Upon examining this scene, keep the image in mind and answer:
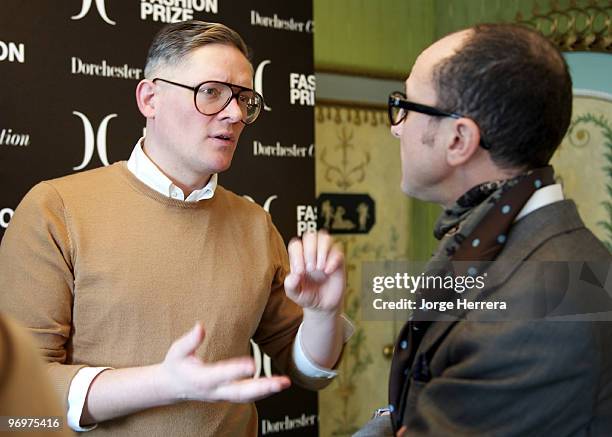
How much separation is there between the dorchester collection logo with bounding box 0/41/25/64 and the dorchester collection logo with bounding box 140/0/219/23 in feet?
1.54

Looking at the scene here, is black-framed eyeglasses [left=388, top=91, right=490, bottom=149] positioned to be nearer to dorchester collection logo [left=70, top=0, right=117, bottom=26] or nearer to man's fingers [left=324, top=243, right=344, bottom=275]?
man's fingers [left=324, top=243, right=344, bottom=275]

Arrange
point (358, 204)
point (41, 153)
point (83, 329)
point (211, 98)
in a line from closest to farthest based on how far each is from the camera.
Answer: point (83, 329) < point (211, 98) < point (41, 153) < point (358, 204)

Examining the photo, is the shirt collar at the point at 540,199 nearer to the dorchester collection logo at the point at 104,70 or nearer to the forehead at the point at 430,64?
the forehead at the point at 430,64

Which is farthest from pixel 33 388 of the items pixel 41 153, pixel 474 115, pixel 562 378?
pixel 41 153

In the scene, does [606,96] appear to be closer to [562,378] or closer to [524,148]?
[524,148]

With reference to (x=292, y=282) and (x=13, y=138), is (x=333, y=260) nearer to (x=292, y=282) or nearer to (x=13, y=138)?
(x=292, y=282)

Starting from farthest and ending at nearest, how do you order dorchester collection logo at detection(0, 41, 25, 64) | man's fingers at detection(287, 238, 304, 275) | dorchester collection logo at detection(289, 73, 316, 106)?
dorchester collection logo at detection(289, 73, 316, 106)
dorchester collection logo at detection(0, 41, 25, 64)
man's fingers at detection(287, 238, 304, 275)

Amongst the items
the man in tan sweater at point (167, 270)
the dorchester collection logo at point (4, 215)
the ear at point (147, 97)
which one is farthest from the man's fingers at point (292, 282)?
the dorchester collection logo at point (4, 215)

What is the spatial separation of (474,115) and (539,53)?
0.15 m

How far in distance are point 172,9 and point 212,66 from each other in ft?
3.55

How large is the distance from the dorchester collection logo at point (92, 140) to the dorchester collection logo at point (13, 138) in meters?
0.18

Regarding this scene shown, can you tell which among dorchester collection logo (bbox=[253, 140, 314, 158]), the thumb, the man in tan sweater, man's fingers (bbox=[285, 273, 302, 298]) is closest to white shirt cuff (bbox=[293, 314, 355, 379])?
the man in tan sweater

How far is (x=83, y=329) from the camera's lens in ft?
5.17

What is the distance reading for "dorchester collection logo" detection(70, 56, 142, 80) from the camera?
95.4 inches
